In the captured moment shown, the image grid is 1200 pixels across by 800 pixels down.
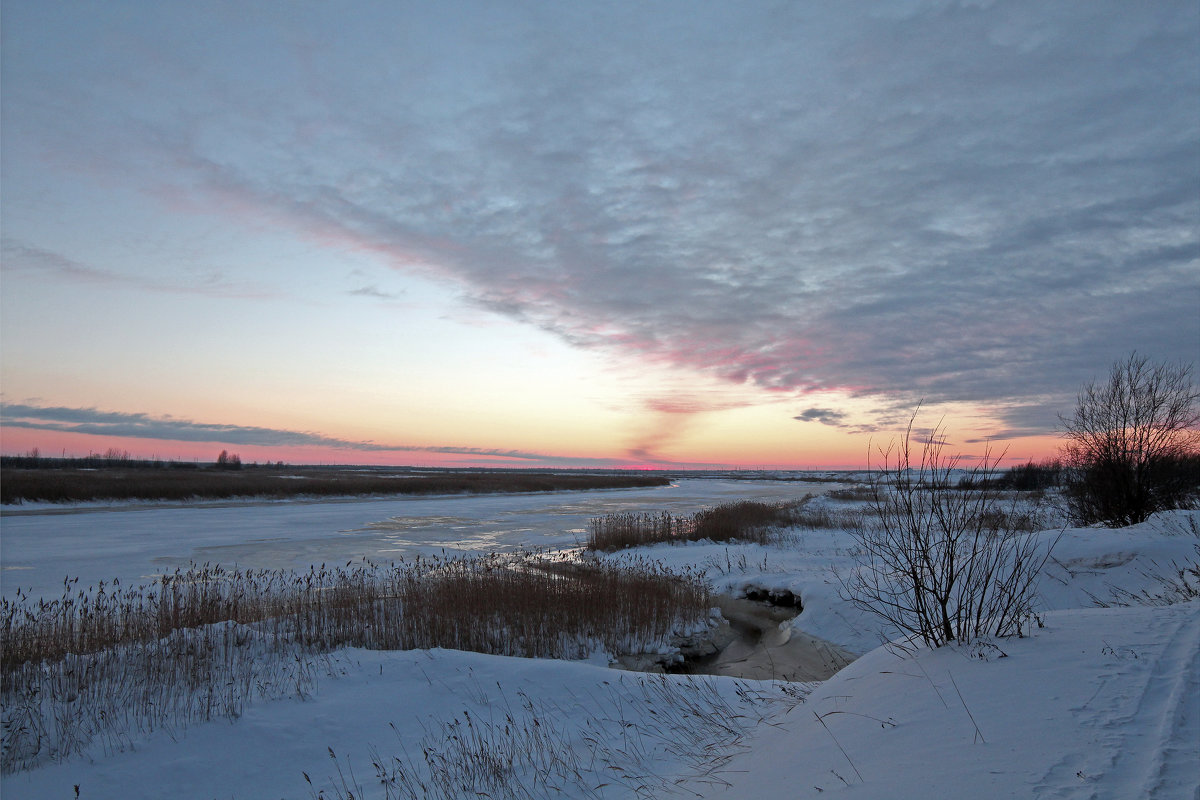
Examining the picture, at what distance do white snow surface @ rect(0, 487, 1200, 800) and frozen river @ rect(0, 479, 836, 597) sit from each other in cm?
986

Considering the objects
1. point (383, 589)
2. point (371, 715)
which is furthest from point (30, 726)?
point (383, 589)

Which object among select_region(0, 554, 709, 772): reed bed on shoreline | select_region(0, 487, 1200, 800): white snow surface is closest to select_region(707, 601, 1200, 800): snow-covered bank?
select_region(0, 487, 1200, 800): white snow surface

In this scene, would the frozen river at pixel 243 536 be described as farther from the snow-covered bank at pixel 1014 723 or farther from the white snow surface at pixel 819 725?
the snow-covered bank at pixel 1014 723

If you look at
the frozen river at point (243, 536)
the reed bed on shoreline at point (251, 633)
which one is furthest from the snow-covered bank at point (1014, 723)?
the frozen river at point (243, 536)

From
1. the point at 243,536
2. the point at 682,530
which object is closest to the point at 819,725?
the point at 682,530

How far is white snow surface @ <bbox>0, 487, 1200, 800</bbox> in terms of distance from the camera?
3.60m

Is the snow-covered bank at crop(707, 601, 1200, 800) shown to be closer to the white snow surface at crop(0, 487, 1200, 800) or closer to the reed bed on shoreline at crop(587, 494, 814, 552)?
the white snow surface at crop(0, 487, 1200, 800)

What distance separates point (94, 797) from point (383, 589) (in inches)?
306

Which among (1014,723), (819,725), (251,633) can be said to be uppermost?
(1014,723)

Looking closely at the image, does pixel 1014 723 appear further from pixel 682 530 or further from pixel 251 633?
pixel 682 530

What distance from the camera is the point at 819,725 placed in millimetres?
5258

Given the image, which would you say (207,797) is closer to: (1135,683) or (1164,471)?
(1135,683)

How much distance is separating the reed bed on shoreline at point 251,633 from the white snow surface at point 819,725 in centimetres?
63

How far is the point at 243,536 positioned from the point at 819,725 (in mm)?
25500
